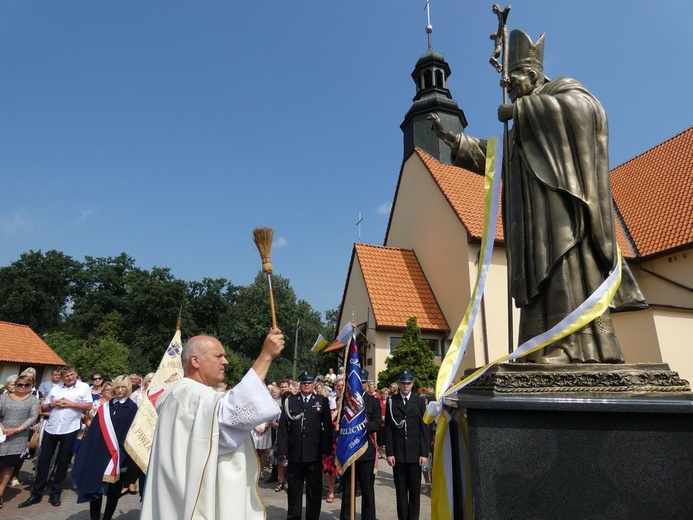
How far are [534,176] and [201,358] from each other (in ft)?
10.6

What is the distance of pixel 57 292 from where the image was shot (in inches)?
2286

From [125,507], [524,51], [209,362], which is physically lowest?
[125,507]

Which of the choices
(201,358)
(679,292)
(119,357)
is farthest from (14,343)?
(679,292)

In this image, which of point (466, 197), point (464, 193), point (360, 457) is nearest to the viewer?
point (360, 457)

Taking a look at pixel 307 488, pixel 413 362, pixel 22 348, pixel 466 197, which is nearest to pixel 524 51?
pixel 307 488

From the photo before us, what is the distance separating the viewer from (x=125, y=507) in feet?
25.0

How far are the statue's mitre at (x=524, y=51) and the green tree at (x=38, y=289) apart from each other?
63.6 meters

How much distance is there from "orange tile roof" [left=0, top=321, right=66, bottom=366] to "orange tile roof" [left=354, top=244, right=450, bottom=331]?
82.2 feet

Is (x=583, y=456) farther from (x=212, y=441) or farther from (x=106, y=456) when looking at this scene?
(x=106, y=456)

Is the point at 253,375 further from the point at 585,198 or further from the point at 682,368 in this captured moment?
the point at 682,368

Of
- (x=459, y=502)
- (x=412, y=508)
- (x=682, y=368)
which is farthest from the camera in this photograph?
(x=682, y=368)

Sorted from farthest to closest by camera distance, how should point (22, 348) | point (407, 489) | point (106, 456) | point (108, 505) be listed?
point (22, 348)
point (407, 489)
point (106, 456)
point (108, 505)

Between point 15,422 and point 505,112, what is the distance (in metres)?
8.69

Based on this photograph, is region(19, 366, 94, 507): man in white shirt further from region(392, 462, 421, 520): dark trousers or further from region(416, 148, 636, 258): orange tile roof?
region(416, 148, 636, 258): orange tile roof
